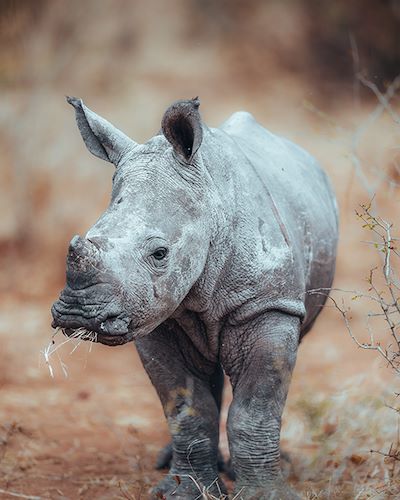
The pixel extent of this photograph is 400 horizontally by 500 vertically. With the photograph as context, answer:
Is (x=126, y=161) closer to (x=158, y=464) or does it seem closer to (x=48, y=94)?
(x=158, y=464)

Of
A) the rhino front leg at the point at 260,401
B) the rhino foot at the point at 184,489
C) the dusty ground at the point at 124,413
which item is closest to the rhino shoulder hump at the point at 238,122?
the dusty ground at the point at 124,413

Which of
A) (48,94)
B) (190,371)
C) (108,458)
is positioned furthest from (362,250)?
(190,371)

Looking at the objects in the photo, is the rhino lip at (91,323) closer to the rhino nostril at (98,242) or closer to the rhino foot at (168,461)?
the rhino nostril at (98,242)

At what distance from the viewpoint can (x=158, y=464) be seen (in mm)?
6066

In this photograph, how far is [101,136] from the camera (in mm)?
4680

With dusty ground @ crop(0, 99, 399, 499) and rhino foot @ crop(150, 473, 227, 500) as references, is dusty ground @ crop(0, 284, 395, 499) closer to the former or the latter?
dusty ground @ crop(0, 99, 399, 499)

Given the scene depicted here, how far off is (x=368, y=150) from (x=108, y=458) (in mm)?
8701

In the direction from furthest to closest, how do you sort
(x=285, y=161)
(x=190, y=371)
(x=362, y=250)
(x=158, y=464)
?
(x=362, y=250) < (x=158, y=464) < (x=285, y=161) < (x=190, y=371)

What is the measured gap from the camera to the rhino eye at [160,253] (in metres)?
4.12

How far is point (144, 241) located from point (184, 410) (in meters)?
1.28

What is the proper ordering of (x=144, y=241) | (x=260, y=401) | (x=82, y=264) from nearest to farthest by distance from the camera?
(x=82, y=264) < (x=144, y=241) < (x=260, y=401)

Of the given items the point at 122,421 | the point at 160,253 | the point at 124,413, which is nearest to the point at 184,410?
the point at 160,253

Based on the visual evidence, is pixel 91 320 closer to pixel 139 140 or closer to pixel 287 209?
pixel 287 209

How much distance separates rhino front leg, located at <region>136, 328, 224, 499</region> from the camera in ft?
16.4
